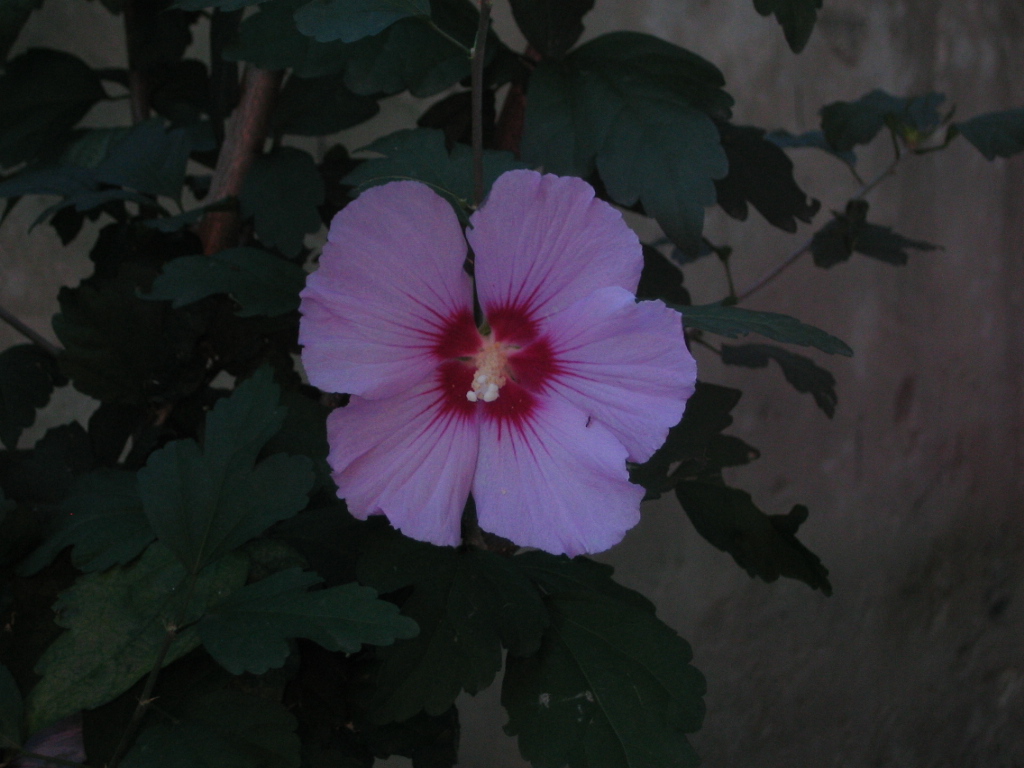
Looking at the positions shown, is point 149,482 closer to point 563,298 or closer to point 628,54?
point 563,298

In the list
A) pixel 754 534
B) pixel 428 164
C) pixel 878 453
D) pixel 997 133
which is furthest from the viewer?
pixel 878 453

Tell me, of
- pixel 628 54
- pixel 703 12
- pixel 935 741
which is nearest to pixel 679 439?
pixel 628 54

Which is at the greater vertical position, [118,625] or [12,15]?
[12,15]

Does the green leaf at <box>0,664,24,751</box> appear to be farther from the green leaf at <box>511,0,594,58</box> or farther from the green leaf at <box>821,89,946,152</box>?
the green leaf at <box>821,89,946,152</box>

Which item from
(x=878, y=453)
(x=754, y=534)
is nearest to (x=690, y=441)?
(x=754, y=534)

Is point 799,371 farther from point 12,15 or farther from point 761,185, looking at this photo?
point 12,15

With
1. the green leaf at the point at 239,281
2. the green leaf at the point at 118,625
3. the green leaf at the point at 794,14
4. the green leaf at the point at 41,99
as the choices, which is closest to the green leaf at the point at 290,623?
the green leaf at the point at 118,625

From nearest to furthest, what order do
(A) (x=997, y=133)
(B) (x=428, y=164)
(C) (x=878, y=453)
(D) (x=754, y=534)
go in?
(B) (x=428, y=164) < (D) (x=754, y=534) < (A) (x=997, y=133) < (C) (x=878, y=453)

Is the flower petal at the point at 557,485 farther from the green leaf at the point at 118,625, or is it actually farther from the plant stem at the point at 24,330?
the plant stem at the point at 24,330
